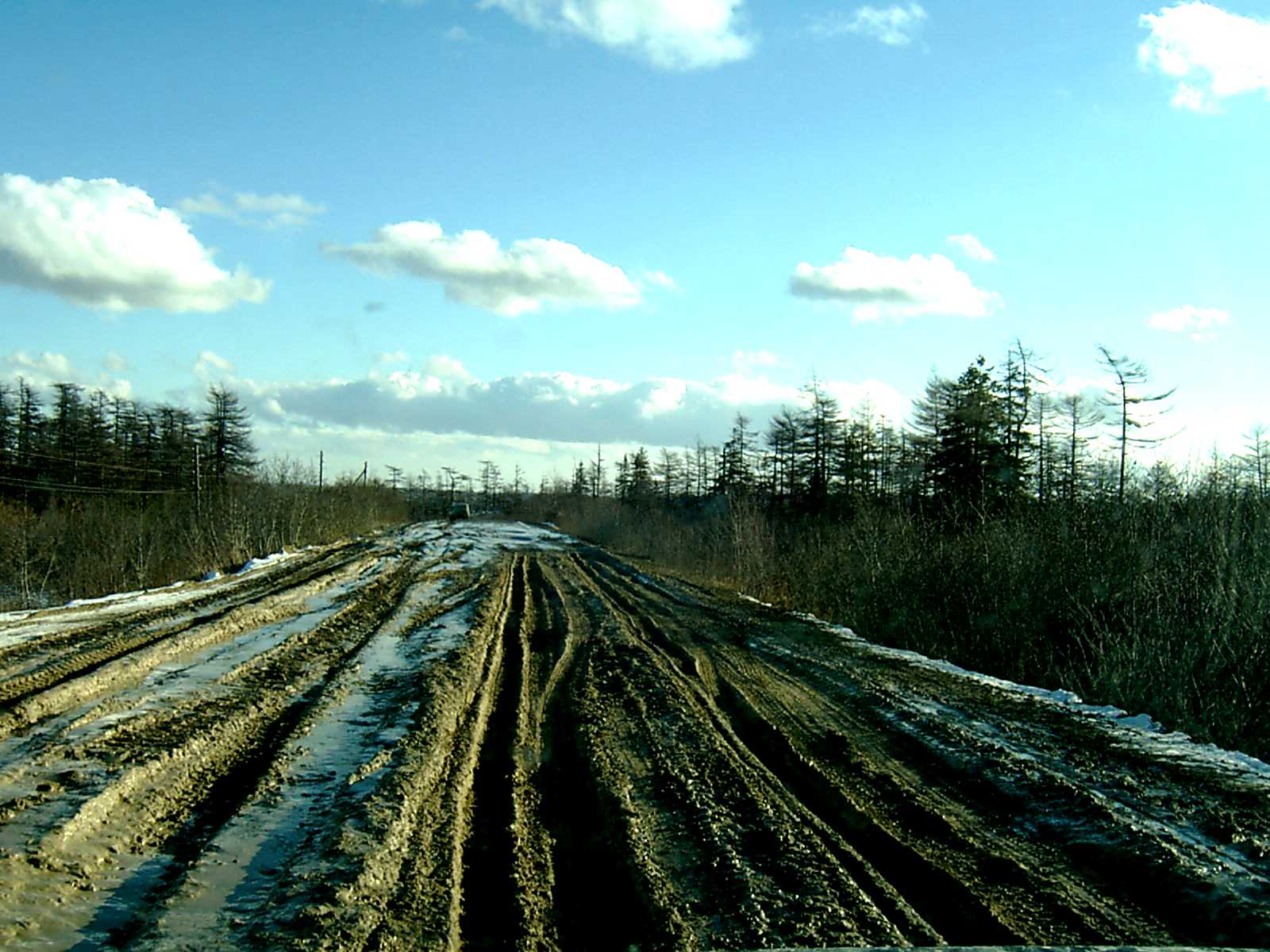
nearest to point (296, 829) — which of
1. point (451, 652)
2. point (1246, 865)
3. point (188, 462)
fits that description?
point (1246, 865)

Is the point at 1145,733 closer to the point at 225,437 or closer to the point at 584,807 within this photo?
the point at 584,807

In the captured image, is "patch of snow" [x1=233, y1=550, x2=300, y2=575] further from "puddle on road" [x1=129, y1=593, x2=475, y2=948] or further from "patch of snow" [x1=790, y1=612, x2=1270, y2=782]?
"patch of snow" [x1=790, y1=612, x2=1270, y2=782]

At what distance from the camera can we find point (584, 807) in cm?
572

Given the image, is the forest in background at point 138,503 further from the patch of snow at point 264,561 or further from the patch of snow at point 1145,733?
the patch of snow at point 1145,733

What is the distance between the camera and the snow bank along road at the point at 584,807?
4.05m

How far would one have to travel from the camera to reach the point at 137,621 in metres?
12.4

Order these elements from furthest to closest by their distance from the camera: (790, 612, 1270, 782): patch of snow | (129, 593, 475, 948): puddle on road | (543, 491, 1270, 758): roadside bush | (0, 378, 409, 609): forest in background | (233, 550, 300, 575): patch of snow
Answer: (0, 378, 409, 609): forest in background → (233, 550, 300, 575): patch of snow → (543, 491, 1270, 758): roadside bush → (790, 612, 1270, 782): patch of snow → (129, 593, 475, 948): puddle on road

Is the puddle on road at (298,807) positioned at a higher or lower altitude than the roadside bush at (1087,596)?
lower

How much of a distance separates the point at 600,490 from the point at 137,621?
101483 millimetres

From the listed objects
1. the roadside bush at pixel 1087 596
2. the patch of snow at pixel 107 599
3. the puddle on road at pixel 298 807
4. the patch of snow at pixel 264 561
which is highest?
the roadside bush at pixel 1087 596

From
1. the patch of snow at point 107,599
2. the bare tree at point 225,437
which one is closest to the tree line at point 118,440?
the bare tree at point 225,437

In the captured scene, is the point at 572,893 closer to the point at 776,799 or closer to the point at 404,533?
the point at 776,799

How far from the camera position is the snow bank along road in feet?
13.3

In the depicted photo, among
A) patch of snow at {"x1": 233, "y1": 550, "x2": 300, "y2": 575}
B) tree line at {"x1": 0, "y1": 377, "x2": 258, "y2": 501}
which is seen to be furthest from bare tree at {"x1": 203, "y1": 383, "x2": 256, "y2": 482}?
patch of snow at {"x1": 233, "y1": 550, "x2": 300, "y2": 575}
